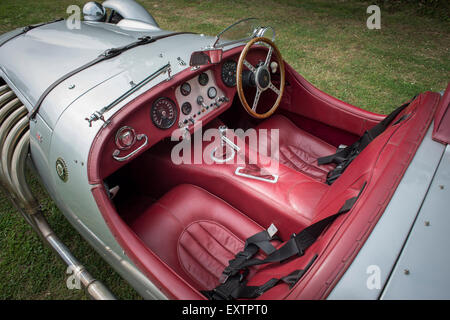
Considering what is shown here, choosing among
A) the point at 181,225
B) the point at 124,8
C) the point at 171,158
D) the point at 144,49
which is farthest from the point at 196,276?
the point at 124,8

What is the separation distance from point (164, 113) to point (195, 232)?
2.77ft

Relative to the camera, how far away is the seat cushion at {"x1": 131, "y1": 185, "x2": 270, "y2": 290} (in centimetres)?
184

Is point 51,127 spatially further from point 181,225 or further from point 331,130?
point 331,130

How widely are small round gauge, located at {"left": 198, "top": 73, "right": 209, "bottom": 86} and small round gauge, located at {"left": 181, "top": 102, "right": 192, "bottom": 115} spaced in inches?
8.1

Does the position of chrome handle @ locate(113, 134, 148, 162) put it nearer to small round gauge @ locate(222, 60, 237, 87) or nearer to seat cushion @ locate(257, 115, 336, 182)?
small round gauge @ locate(222, 60, 237, 87)

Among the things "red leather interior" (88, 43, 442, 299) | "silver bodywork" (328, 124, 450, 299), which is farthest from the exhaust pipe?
"silver bodywork" (328, 124, 450, 299)

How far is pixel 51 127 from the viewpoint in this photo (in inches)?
68.5

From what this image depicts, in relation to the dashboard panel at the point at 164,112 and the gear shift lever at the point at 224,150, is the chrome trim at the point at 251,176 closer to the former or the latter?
the gear shift lever at the point at 224,150

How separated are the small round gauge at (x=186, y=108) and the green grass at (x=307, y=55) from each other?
1.35m

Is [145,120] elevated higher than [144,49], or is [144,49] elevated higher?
[144,49]

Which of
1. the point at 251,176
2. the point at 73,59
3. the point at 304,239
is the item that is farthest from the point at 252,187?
the point at 73,59

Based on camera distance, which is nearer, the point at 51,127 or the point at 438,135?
the point at 438,135

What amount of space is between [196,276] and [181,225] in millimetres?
349

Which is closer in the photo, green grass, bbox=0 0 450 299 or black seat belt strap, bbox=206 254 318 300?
black seat belt strap, bbox=206 254 318 300
